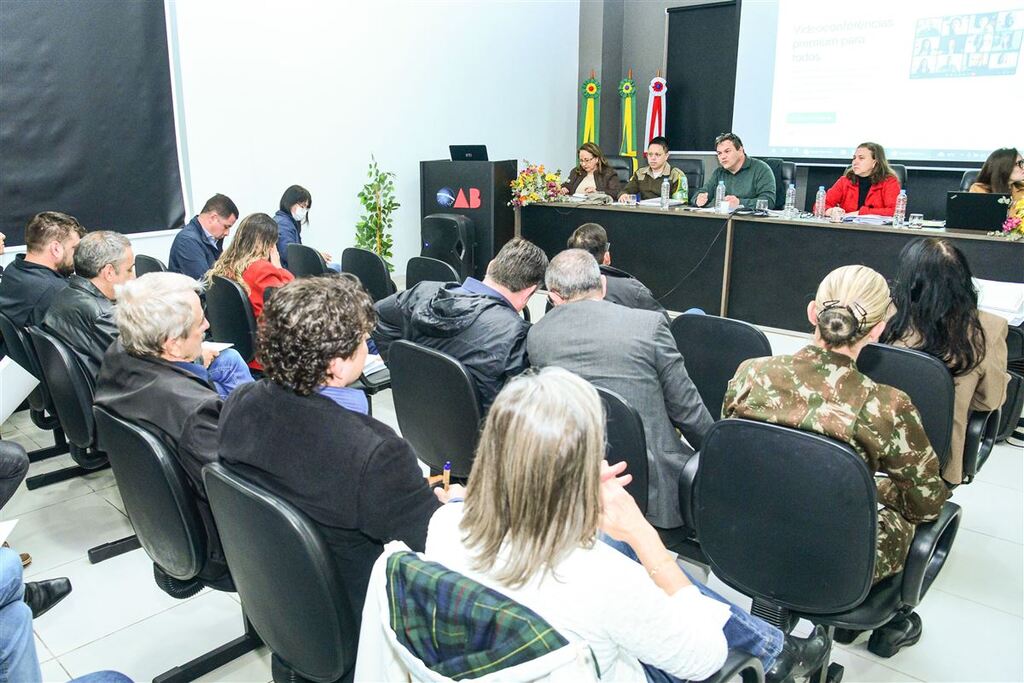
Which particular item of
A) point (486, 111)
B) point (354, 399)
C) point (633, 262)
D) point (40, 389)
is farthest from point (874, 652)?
point (486, 111)

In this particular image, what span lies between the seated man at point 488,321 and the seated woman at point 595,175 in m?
4.21

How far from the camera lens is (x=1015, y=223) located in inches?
167

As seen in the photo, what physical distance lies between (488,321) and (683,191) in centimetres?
428

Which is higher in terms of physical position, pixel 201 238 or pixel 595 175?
pixel 595 175

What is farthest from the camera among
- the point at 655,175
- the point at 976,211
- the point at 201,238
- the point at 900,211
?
the point at 655,175

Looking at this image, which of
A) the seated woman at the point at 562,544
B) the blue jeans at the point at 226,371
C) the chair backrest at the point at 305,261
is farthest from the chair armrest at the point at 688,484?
the chair backrest at the point at 305,261

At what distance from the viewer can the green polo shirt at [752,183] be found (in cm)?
570

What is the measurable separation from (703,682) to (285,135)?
227 inches

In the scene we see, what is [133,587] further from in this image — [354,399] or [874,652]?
[874,652]

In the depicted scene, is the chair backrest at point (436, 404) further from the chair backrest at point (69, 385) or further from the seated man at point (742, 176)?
the seated man at point (742, 176)

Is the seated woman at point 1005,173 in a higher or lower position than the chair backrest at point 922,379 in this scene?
higher

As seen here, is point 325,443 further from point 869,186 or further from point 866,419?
point 869,186

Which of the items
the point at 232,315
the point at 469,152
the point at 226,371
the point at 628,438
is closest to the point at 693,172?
the point at 469,152

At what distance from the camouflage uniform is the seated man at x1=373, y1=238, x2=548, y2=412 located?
2.62 feet
